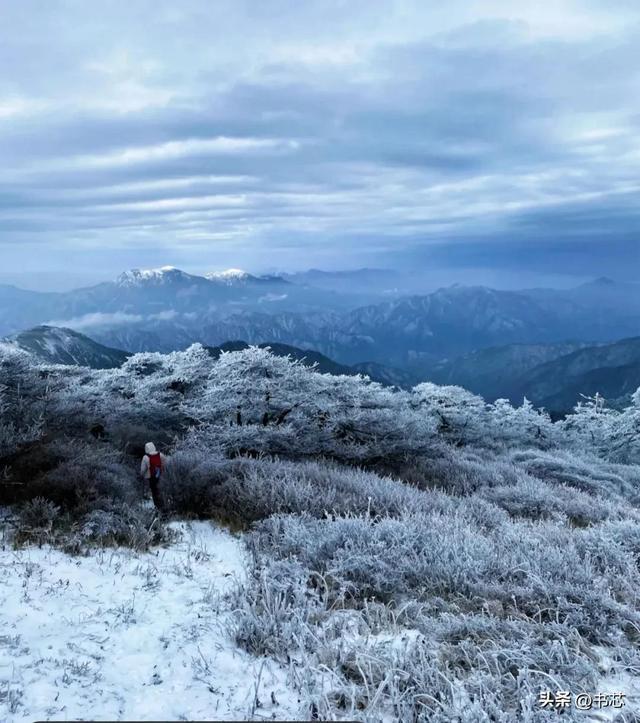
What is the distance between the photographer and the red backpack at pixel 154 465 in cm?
863

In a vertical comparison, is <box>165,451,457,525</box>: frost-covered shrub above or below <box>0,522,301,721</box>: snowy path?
below

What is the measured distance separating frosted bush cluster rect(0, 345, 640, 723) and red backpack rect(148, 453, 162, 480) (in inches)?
17.8

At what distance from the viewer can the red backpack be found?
28.3 ft

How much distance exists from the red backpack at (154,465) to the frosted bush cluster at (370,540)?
45 centimetres

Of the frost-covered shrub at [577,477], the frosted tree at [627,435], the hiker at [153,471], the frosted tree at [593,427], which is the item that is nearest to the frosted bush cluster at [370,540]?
the frost-covered shrub at [577,477]

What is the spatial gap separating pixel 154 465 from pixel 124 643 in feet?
14.6

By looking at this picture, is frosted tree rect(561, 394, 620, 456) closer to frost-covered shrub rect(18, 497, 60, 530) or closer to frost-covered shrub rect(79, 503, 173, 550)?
frost-covered shrub rect(79, 503, 173, 550)

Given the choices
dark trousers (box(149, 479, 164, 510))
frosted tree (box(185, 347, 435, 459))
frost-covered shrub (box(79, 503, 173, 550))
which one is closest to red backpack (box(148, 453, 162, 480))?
dark trousers (box(149, 479, 164, 510))

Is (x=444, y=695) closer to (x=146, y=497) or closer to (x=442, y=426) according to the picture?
(x=146, y=497)

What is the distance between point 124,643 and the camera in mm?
4363

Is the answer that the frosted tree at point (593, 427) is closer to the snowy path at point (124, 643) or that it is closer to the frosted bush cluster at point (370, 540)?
the frosted bush cluster at point (370, 540)

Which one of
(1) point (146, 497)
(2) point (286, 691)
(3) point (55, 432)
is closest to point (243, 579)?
(2) point (286, 691)

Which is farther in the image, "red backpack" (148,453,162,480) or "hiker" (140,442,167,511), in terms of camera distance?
"red backpack" (148,453,162,480)

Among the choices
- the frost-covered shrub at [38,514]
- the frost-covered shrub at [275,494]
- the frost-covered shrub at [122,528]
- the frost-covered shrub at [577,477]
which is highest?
the frost-covered shrub at [38,514]
